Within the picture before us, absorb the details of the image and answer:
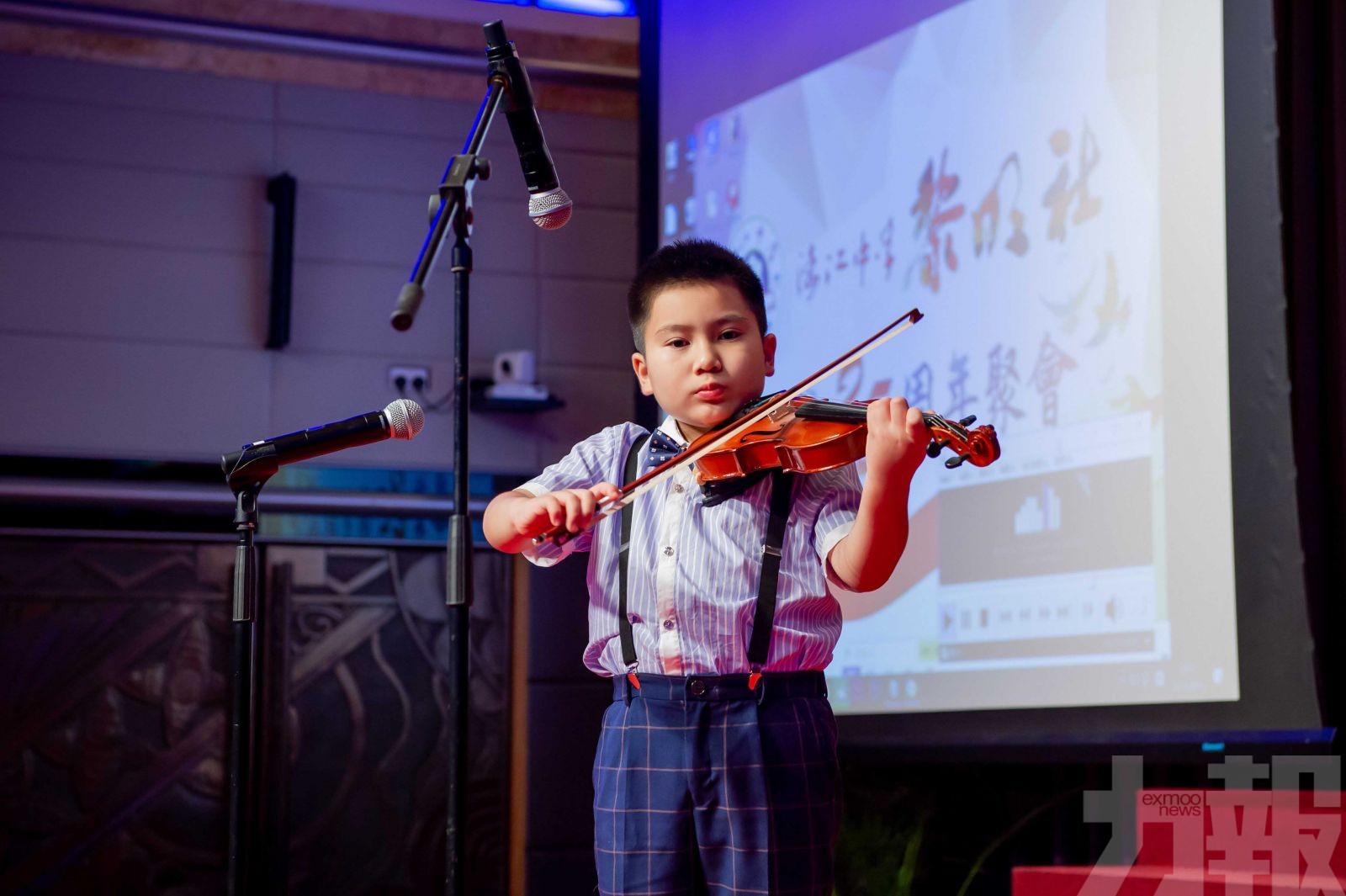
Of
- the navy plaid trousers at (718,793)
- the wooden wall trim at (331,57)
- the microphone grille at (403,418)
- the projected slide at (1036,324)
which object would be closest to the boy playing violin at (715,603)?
the navy plaid trousers at (718,793)

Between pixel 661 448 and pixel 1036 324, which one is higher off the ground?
pixel 1036 324

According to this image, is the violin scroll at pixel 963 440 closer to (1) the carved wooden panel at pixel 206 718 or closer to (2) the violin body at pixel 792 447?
(2) the violin body at pixel 792 447

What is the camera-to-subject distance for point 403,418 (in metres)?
1.67

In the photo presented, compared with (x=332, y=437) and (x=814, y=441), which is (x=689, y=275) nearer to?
(x=814, y=441)

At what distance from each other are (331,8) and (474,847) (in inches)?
112

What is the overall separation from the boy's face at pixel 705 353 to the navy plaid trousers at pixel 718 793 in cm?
32

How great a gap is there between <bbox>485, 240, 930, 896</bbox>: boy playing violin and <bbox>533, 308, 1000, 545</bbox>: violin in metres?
0.03

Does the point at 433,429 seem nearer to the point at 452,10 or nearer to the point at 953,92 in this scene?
the point at 452,10

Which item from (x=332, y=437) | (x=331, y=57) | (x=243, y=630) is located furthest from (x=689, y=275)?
(x=331, y=57)

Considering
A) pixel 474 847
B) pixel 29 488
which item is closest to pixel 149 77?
pixel 29 488

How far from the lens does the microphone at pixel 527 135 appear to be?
174 centimetres

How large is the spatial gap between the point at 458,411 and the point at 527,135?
0.43 metres

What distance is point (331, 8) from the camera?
183 inches

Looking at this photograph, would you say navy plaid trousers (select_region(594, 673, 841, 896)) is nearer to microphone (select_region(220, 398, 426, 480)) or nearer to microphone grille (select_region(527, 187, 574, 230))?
microphone (select_region(220, 398, 426, 480))
